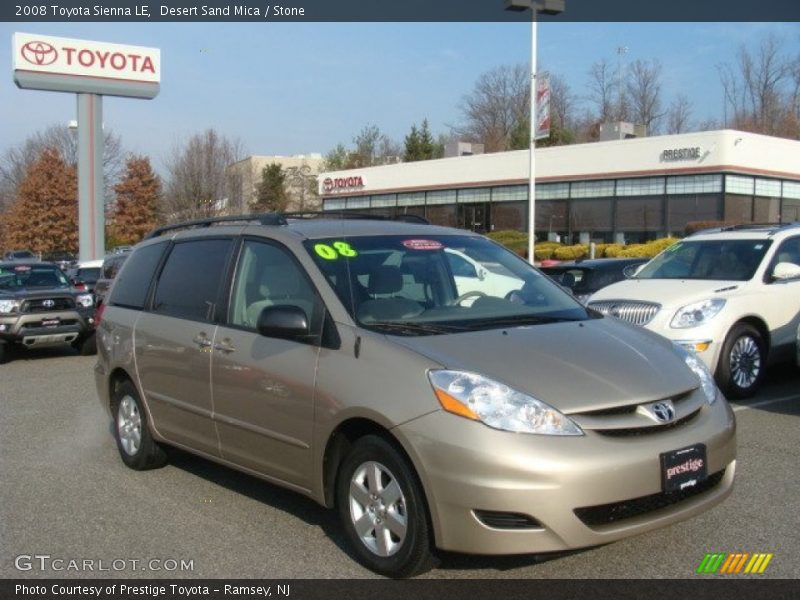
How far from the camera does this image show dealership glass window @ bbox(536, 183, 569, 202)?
3941cm

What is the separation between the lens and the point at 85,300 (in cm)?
1426

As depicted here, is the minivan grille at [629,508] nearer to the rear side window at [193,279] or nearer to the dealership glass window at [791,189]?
the rear side window at [193,279]

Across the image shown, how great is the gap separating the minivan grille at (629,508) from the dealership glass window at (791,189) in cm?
3523

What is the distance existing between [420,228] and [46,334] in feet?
31.9

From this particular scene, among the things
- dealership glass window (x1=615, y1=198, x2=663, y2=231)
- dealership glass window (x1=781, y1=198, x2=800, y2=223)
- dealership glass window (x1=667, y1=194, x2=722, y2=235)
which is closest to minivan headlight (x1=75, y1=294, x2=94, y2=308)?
dealership glass window (x1=667, y1=194, x2=722, y2=235)

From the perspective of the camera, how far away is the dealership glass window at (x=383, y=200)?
49.5m

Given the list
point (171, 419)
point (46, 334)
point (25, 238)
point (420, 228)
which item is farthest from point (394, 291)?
point (25, 238)

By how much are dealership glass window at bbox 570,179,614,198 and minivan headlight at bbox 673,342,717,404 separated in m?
33.6

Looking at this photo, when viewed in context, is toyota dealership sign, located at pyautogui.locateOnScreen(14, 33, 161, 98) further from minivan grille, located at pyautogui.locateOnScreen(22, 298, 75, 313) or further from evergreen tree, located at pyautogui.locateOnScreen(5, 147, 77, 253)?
evergreen tree, located at pyautogui.locateOnScreen(5, 147, 77, 253)

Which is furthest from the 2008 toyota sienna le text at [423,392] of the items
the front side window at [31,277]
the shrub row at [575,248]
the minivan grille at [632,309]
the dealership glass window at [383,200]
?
the dealership glass window at [383,200]

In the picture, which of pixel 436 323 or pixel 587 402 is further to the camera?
pixel 436 323

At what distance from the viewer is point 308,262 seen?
16.1 ft
